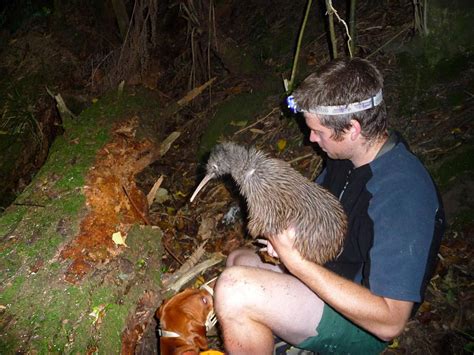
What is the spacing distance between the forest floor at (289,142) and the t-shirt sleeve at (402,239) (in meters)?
1.50

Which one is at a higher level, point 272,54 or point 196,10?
point 196,10

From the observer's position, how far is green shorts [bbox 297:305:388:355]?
2.45 m

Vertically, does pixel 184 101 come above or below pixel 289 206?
below

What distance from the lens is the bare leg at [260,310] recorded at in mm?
2383

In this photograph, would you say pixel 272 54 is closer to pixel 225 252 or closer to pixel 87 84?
pixel 87 84

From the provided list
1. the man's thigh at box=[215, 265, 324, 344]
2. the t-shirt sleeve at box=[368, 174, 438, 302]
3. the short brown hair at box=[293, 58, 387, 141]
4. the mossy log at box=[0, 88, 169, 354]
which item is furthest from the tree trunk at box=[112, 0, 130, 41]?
the t-shirt sleeve at box=[368, 174, 438, 302]

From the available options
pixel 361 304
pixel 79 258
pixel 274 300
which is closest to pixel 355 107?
pixel 361 304

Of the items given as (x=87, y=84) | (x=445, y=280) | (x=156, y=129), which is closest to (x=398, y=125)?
(x=445, y=280)

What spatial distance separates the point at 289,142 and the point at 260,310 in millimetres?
3188

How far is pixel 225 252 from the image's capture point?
14.3 ft

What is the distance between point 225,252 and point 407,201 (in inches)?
105

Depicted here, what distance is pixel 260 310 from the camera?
238cm

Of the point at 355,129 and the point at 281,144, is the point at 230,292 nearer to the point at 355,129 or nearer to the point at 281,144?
the point at 355,129

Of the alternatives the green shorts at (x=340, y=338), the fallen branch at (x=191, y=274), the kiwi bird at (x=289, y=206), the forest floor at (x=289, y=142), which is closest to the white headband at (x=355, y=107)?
the kiwi bird at (x=289, y=206)
